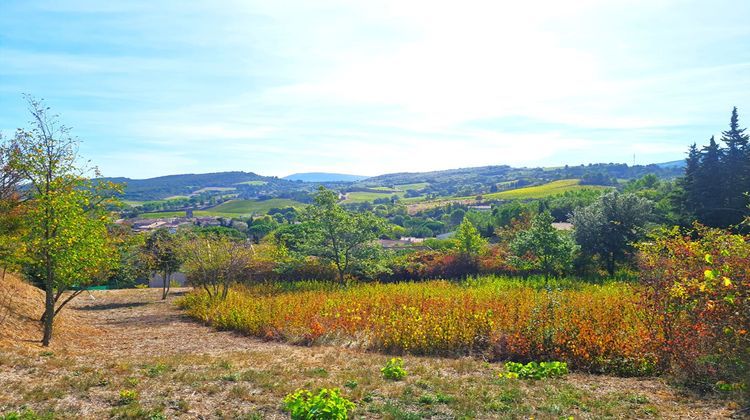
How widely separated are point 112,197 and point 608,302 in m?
12.6

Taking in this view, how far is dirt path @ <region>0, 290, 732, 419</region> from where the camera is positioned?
5500mm

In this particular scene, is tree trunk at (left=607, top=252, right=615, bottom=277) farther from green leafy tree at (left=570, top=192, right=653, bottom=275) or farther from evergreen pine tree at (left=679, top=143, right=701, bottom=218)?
evergreen pine tree at (left=679, top=143, right=701, bottom=218)

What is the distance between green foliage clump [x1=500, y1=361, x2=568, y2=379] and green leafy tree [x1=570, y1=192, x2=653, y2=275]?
617 inches

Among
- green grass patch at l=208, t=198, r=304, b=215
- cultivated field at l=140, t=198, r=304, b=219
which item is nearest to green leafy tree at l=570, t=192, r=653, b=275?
cultivated field at l=140, t=198, r=304, b=219

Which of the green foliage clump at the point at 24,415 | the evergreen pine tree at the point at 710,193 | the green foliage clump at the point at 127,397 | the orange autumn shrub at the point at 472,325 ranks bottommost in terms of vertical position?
the orange autumn shrub at the point at 472,325

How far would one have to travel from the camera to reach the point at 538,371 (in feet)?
23.4

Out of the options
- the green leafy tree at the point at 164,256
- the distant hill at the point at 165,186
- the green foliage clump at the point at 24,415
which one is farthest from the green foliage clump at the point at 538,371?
the distant hill at the point at 165,186

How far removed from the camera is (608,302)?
36.5 ft

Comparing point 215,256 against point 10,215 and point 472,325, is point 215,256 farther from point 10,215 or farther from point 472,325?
point 472,325

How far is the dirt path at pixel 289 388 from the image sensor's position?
5.50 m

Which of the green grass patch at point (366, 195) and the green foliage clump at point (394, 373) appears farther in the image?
the green grass patch at point (366, 195)

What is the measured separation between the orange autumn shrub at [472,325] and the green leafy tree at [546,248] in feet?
21.0

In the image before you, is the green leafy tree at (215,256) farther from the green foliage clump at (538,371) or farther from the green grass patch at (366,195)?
the green grass patch at (366,195)

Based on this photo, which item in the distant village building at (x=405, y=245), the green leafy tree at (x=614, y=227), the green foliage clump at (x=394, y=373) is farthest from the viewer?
the distant village building at (x=405, y=245)
